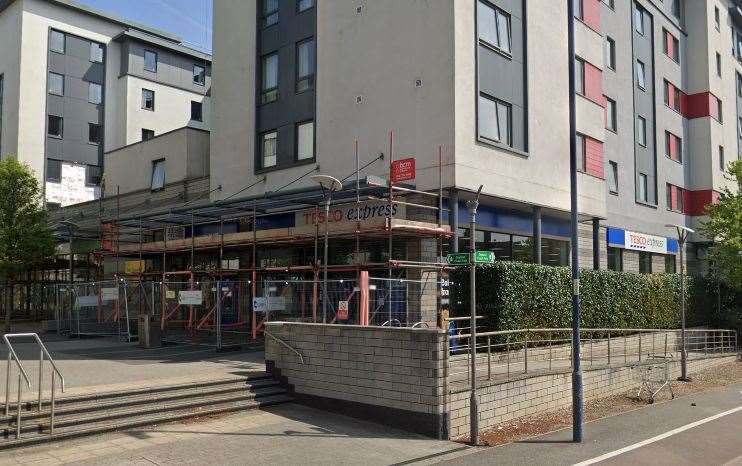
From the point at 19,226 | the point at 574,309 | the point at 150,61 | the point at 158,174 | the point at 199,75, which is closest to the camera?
the point at 574,309

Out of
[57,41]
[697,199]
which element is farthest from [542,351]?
[57,41]

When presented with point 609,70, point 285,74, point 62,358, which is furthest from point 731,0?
point 62,358

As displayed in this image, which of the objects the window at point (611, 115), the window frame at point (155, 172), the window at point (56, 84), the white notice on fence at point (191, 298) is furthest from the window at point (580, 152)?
the window at point (56, 84)

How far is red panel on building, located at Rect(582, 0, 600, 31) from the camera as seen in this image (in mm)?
24875

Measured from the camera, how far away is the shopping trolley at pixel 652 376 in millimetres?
14641

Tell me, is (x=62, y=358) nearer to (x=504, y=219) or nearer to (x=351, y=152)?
(x=351, y=152)

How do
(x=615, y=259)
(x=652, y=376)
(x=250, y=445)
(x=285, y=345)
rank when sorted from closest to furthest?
(x=250, y=445)
(x=285, y=345)
(x=652, y=376)
(x=615, y=259)

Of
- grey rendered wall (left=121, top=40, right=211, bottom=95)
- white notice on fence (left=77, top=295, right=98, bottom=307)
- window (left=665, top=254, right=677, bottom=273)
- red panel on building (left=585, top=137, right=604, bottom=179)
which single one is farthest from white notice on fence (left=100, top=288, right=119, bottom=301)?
window (left=665, top=254, right=677, bottom=273)

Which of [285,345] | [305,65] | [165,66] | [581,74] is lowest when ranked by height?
[285,345]

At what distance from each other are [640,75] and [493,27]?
13.6m

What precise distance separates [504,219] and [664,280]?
8.27 metres

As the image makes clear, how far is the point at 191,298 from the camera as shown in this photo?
17672 millimetres

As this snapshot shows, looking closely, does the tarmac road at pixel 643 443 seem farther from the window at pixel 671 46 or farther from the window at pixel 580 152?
the window at pixel 671 46

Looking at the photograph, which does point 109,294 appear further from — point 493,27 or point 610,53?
point 610,53
